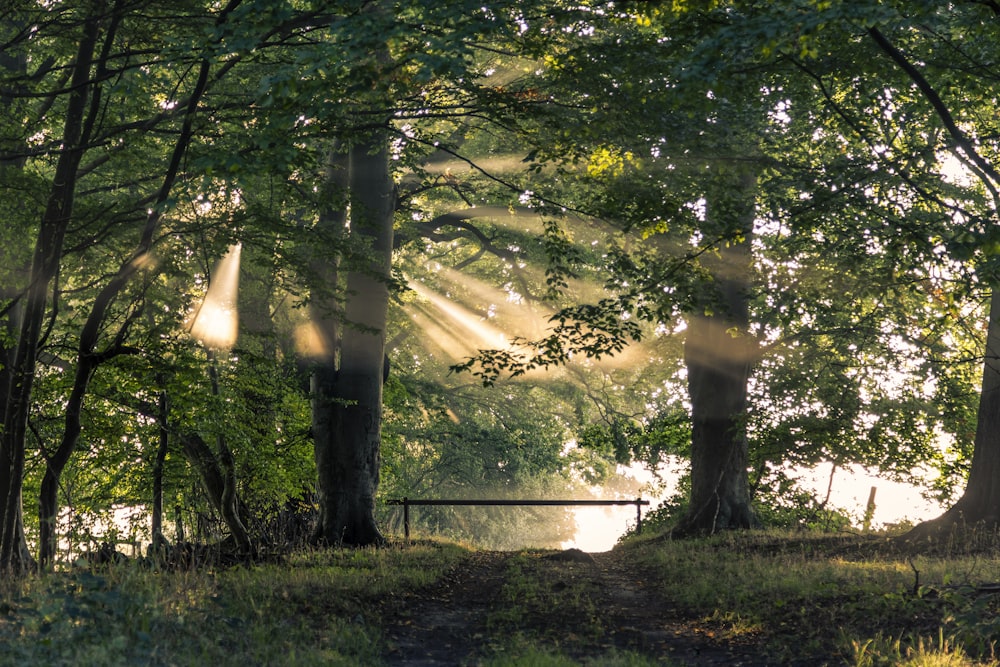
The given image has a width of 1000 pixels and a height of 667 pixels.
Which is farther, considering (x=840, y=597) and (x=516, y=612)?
(x=516, y=612)

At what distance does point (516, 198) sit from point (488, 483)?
887 inches

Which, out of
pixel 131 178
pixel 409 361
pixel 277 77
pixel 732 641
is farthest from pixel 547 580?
pixel 409 361

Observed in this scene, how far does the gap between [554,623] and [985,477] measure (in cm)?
801

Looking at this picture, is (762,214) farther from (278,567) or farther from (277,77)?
(278,567)

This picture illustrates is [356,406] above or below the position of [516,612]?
above

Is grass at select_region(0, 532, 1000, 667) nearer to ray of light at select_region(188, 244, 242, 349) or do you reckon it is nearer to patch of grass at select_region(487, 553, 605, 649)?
patch of grass at select_region(487, 553, 605, 649)

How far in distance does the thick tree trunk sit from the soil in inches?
179

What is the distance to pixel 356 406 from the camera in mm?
17719

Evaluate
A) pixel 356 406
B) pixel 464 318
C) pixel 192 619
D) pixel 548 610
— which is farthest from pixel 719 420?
pixel 192 619

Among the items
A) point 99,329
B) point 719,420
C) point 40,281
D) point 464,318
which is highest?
point 464,318

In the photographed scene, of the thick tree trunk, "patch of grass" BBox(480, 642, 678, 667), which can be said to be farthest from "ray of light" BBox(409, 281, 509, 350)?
"patch of grass" BBox(480, 642, 678, 667)

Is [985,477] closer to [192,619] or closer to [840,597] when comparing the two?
[840,597]

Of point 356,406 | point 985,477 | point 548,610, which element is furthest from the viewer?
point 356,406

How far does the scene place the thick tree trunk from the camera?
1432 cm
